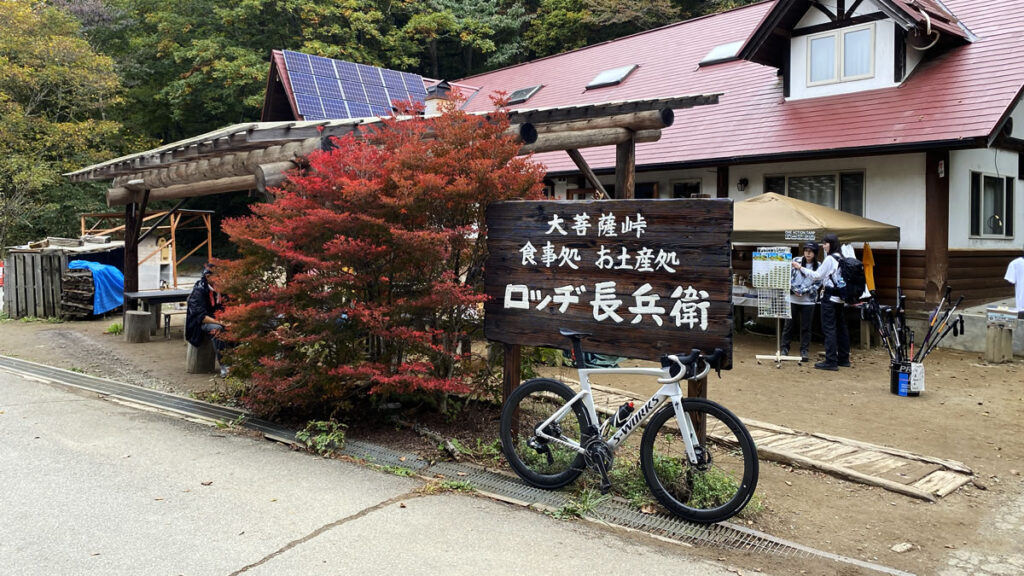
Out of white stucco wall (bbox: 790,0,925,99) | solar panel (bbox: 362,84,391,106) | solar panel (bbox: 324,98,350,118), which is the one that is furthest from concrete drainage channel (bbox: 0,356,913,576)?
solar panel (bbox: 362,84,391,106)

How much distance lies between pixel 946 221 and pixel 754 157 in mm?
3360

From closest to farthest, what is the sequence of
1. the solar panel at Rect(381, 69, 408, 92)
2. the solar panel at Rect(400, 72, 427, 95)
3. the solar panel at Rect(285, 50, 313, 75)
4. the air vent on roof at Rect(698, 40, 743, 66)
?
the air vent on roof at Rect(698, 40, 743, 66) < the solar panel at Rect(285, 50, 313, 75) < the solar panel at Rect(381, 69, 408, 92) < the solar panel at Rect(400, 72, 427, 95)

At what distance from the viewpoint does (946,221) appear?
39.3 ft

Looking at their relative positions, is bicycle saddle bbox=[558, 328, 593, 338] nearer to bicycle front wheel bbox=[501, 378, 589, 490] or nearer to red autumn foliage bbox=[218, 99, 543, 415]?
bicycle front wheel bbox=[501, 378, 589, 490]

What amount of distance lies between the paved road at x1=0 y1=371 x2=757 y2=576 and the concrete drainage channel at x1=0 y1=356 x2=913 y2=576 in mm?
223

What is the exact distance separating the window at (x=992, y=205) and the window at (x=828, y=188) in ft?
6.29

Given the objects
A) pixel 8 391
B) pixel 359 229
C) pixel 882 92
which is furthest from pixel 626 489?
Answer: pixel 882 92

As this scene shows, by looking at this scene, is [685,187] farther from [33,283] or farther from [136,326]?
[33,283]

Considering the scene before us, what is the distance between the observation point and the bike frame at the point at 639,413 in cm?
446

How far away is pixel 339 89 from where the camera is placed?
20234 mm

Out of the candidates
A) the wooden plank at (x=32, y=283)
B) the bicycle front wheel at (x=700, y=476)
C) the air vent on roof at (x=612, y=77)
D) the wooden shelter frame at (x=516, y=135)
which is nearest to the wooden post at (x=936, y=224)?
the wooden shelter frame at (x=516, y=135)

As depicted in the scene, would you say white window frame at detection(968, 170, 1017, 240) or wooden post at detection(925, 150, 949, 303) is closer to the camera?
wooden post at detection(925, 150, 949, 303)

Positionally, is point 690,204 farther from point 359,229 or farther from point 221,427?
point 221,427

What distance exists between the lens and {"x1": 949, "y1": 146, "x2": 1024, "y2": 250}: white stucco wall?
1221 centimetres
